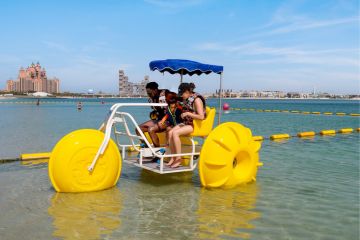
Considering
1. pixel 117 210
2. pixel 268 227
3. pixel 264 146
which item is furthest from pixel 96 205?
pixel 264 146

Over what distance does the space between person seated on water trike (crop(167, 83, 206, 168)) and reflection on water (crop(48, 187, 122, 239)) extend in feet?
4.47

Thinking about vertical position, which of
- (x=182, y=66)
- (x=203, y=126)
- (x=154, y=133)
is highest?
(x=182, y=66)

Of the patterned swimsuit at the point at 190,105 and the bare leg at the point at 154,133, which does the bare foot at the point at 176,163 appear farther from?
the bare leg at the point at 154,133

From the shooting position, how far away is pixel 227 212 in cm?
525

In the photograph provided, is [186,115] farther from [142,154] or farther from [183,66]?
[142,154]

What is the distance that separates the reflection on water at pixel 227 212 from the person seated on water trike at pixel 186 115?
0.96 m

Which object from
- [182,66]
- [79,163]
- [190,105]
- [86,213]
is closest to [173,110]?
[190,105]

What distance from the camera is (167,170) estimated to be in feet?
21.3

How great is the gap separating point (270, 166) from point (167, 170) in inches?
137

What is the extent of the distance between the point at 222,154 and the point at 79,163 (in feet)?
8.40

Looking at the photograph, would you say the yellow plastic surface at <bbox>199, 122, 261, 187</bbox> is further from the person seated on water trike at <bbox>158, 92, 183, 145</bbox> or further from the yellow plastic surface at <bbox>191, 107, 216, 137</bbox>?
the person seated on water trike at <bbox>158, 92, 183, 145</bbox>

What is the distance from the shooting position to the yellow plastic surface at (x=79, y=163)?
5.91 metres

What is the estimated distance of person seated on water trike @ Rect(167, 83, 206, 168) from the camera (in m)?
6.72

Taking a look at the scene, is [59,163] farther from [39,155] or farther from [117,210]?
[39,155]
